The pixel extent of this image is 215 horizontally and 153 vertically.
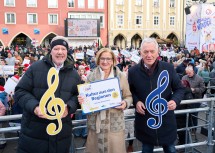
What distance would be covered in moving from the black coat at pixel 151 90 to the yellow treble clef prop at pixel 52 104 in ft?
3.13

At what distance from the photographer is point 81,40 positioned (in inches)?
1549

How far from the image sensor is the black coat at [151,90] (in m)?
3.26

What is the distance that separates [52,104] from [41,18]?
132 ft

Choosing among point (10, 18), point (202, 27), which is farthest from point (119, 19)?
point (202, 27)

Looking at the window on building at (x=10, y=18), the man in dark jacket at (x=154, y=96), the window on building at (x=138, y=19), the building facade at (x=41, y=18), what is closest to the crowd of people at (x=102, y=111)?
the man in dark jacket at (x=154, y=96)

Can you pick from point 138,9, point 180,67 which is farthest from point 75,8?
point 180,67

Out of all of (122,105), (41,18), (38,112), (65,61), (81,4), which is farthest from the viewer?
(81,4)

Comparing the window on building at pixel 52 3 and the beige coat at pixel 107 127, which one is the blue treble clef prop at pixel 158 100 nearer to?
the beige coat at pixel 107 127

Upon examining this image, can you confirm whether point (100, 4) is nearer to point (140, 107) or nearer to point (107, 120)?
point (140, 107)

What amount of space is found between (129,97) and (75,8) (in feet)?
133

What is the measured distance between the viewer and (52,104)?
9.08 feet

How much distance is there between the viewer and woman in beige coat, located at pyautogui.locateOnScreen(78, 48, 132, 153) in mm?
3152

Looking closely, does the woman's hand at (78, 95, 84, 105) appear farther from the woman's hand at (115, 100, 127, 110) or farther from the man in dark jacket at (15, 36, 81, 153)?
the woman's hand at (115, 100, 127, 110)

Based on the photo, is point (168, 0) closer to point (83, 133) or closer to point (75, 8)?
point (75, 8)
